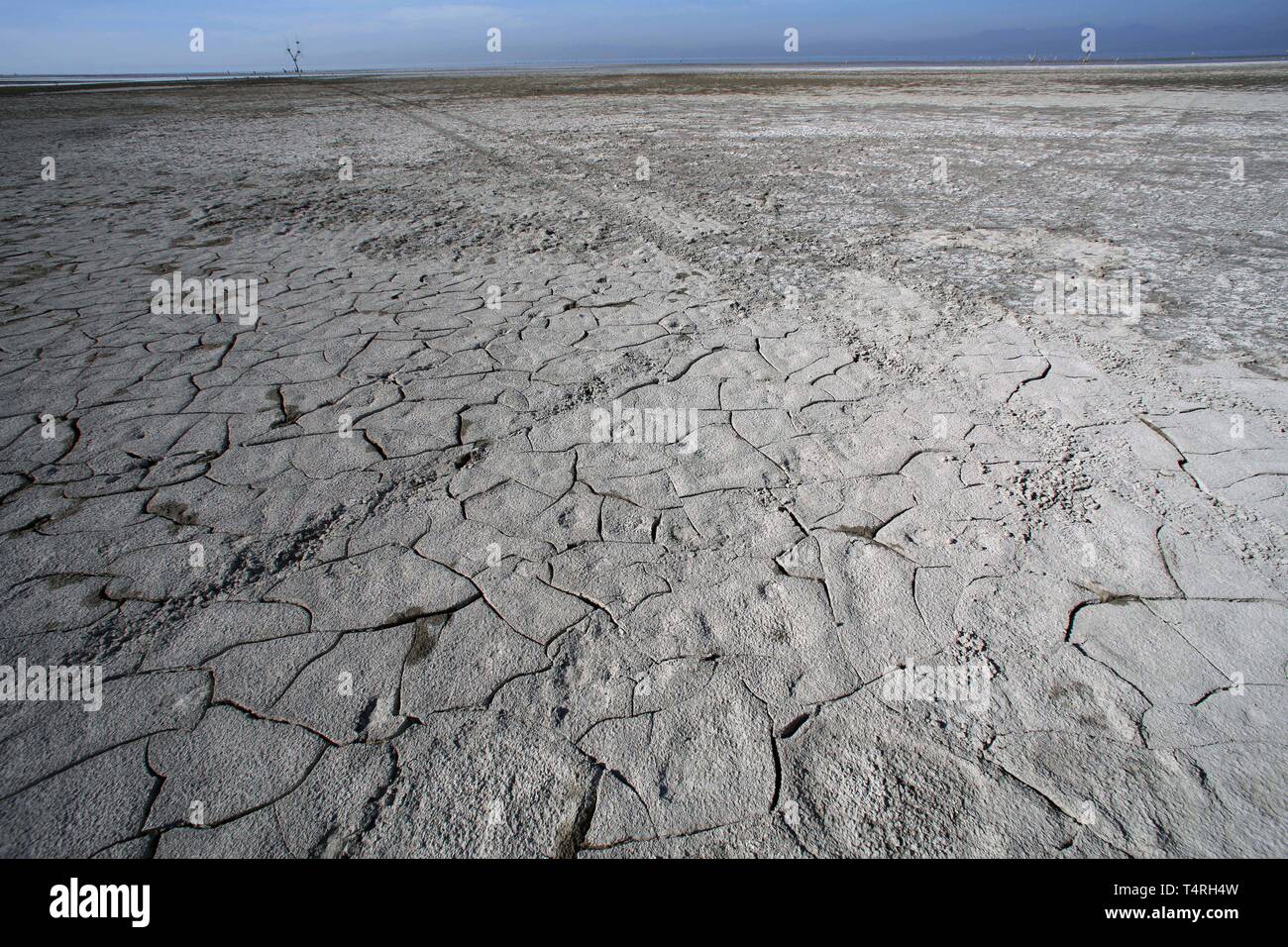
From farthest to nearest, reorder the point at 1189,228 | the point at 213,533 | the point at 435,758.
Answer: the point at 1189,228, the point at 213,533, the point at 435,758

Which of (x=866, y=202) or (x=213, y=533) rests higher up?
(x=866, y=202)

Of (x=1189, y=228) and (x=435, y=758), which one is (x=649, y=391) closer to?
(x=435, y=758)

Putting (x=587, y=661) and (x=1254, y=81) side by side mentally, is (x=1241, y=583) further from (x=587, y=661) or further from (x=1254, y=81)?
(x=1254, y=81)

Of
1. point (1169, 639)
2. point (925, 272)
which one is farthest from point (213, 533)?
point (925, 272)

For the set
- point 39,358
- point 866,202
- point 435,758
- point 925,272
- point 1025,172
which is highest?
point 1025,172
